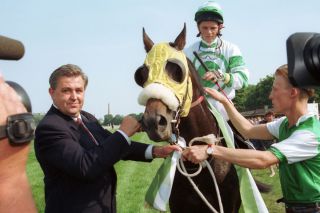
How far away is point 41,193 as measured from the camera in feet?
32.4

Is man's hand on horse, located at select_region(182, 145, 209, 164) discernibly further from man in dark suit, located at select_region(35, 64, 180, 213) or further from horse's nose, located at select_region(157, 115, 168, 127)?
man in dark suit, located at select_region(35, 64, 180, 213)

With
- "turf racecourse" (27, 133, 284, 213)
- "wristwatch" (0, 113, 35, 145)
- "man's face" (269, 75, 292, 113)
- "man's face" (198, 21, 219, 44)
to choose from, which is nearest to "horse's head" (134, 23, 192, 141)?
"man's face" (269, 75, 292, 113)

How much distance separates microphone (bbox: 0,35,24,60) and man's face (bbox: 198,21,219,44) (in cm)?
413

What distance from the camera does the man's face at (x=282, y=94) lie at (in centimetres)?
331

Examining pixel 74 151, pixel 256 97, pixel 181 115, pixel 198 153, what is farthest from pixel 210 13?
pixel 256 97

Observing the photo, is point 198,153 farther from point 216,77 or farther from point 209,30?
point 209,30

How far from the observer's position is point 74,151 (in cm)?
290

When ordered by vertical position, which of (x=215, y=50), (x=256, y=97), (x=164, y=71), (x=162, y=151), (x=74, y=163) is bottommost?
(x=256, y=97)

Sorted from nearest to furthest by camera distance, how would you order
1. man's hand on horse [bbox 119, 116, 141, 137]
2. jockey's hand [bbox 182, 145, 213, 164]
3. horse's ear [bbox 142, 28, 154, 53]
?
man's hand on horse [bbox 119, 116, 141, 137] < jockey's hand [bbox 182, 145, 213, 164] < horse's ear [bbox 142, 28, 154, 53]

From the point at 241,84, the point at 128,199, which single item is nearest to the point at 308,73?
the point at 241,84

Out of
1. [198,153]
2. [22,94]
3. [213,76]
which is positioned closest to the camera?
[22,94]

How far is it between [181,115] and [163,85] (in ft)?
1.35

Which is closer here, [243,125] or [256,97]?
[243,125]

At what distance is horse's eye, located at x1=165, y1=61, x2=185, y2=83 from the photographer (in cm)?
375
